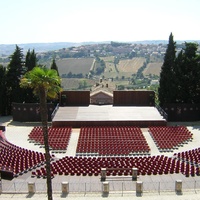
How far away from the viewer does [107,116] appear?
164 ft

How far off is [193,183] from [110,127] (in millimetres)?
20208

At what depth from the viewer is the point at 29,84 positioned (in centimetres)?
1989

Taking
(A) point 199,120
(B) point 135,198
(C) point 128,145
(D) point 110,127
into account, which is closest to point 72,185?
(B) point 135,198

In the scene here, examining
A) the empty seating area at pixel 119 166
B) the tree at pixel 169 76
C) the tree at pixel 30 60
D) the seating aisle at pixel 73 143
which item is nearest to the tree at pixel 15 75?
the tree at pixel 30 60

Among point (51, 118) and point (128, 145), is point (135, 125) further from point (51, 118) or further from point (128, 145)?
point (51, 118)

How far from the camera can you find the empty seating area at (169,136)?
3933 cm

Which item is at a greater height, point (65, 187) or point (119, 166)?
point (65, 187)

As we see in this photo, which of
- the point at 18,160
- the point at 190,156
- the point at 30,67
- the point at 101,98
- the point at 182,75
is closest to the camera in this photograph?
the point at 18,160

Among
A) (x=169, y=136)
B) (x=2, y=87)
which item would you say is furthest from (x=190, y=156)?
(x=2, y=87)

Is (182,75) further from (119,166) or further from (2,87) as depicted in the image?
(2,87)

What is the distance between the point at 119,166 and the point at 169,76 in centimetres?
2647

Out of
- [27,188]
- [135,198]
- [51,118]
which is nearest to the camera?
[135,198]

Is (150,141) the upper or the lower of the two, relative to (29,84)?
lower

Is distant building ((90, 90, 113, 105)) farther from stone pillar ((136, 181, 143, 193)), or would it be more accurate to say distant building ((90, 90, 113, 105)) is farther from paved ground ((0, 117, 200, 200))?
stone pillar ((136, 181, 143, 193))
